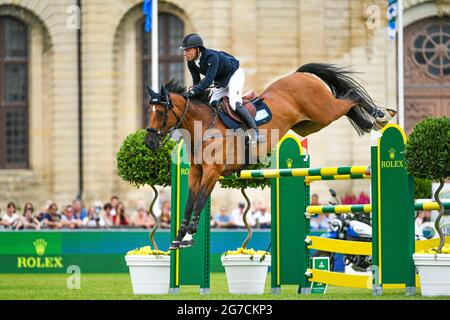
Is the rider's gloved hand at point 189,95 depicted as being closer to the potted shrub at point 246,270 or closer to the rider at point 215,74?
the rider at point 215,74

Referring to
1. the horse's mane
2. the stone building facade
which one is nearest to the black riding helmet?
the horse's mane

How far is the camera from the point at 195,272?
57.8ft

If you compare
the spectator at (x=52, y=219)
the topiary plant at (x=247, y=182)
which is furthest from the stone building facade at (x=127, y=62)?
the topiary plant at (x=247, y=182)

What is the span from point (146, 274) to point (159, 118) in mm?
2808

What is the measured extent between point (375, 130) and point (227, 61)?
2244mm

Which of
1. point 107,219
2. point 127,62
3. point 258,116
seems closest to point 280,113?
point 258,116

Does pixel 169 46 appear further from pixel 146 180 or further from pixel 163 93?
pixel 163 93

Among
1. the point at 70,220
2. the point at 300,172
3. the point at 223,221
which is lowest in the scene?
the point at 223,221

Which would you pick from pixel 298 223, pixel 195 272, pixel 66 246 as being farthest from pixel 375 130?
pixel 66 246

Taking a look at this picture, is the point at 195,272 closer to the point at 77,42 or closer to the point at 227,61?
the point at 227,61

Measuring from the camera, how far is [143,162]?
58.3ft

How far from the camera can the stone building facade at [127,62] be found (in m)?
36.8

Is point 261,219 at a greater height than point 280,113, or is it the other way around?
point 280,113

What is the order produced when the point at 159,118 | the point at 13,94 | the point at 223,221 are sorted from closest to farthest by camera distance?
the point at 159,118, the point at 223,221, the point at 13,94
